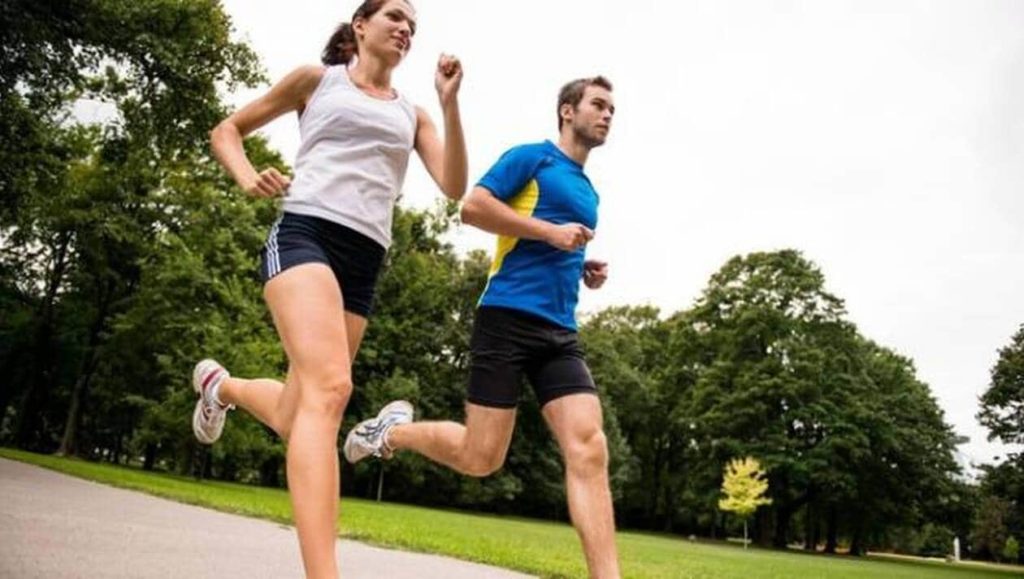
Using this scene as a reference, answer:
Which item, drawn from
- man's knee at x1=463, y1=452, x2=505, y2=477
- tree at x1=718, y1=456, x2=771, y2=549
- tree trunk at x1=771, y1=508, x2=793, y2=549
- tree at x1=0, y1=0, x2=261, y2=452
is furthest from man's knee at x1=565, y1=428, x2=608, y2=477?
tree trunk at x1=771, y1=508, x2=793, y2=549

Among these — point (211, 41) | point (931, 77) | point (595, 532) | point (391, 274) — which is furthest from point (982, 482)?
point (595, 532)

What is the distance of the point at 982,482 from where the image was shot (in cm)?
4053

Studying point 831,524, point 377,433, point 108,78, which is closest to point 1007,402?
point 831,524

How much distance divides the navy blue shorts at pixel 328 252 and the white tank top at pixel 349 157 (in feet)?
0.11

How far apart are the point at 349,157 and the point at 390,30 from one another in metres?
0.55

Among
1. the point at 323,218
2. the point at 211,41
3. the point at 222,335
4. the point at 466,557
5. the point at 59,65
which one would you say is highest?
the point at 211,41

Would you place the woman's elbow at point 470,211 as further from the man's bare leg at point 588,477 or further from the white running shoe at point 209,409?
the white running shoe at point 209,409

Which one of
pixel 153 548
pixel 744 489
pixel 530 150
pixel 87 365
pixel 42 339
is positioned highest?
pixel 42 339

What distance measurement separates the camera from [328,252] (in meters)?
3.05

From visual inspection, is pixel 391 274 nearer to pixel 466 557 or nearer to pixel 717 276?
pixel 717 276

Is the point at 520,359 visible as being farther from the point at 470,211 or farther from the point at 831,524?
the point at 831,524

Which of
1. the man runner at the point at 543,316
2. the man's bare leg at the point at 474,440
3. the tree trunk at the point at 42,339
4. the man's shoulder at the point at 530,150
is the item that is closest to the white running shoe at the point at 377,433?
the man's bare leg at the point at 474,440

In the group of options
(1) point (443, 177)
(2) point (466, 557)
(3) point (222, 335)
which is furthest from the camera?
(3) point (222, 335)

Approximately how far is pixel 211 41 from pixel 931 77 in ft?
66.5
